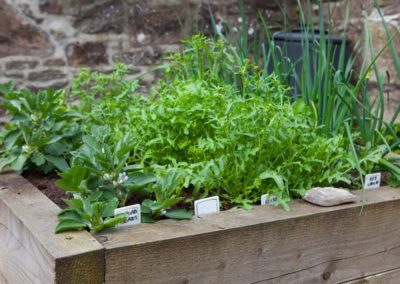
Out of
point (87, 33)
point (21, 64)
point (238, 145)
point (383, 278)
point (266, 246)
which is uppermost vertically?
point (87, 33)

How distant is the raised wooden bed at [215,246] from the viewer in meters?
1.27

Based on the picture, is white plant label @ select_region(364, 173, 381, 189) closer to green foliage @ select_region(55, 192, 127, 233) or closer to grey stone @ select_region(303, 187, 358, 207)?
grey stone @ select_region(303, 187, 358, 207)

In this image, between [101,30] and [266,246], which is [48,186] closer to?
[266,246]

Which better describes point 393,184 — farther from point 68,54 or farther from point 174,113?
point 68,54

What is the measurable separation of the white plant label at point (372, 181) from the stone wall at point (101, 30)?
142cm

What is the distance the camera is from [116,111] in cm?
204

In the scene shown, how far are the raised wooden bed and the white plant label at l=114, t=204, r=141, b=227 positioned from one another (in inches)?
1.3

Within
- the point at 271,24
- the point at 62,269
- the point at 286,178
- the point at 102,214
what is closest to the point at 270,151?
the point at 286,178

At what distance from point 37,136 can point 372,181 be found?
3.60 feet

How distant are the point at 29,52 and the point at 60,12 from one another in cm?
30

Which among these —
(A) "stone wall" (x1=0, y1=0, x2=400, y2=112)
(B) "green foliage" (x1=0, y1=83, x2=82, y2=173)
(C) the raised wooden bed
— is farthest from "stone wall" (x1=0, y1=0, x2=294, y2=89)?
(C) the raised wooden bed

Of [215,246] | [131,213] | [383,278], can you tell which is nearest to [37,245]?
[131,213]

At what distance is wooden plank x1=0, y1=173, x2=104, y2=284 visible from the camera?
47.8 inches

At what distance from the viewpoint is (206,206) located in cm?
153
